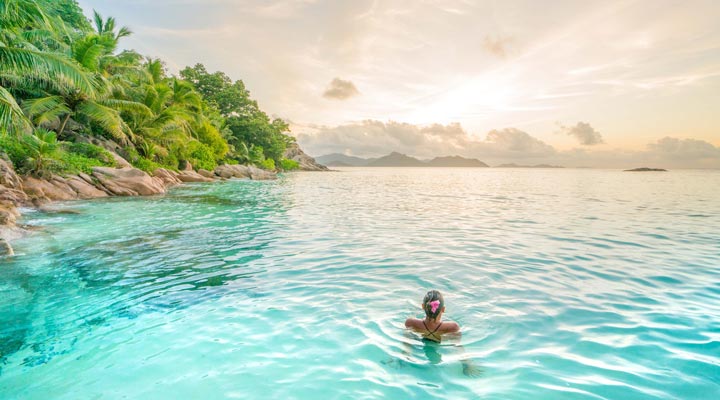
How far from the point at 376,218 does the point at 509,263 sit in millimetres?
7540

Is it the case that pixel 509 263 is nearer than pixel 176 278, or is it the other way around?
pixel 176 278

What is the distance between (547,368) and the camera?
12.9 ft

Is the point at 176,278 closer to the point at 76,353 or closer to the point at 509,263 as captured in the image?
the point at 76,353

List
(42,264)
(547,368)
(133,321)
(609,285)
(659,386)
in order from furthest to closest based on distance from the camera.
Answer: (42,264) → (609,285) → (133,321) → (547,368) → (659,386)

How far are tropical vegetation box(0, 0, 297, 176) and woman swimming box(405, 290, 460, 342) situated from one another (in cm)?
1221

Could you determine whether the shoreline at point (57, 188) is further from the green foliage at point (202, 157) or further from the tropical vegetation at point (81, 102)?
the green foliage at point (202, 157)

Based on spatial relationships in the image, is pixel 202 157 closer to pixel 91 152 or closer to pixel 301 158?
pixel 91 152

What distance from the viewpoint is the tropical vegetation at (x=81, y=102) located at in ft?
37.5

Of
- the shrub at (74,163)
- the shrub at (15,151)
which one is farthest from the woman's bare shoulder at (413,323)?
the shrub at (74,163)

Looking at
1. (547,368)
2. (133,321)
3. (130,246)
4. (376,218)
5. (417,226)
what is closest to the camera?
(547,368)

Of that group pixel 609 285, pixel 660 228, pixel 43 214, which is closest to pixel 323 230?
pixel 609 285

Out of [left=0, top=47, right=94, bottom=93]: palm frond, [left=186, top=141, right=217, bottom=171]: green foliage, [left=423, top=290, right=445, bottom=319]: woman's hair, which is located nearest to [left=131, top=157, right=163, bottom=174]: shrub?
[left=186, top=141, right=217, bottom=171]: green foliage

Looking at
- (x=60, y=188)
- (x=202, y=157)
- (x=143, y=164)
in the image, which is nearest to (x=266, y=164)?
(x=202, y=157)

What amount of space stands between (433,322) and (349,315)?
138cm
